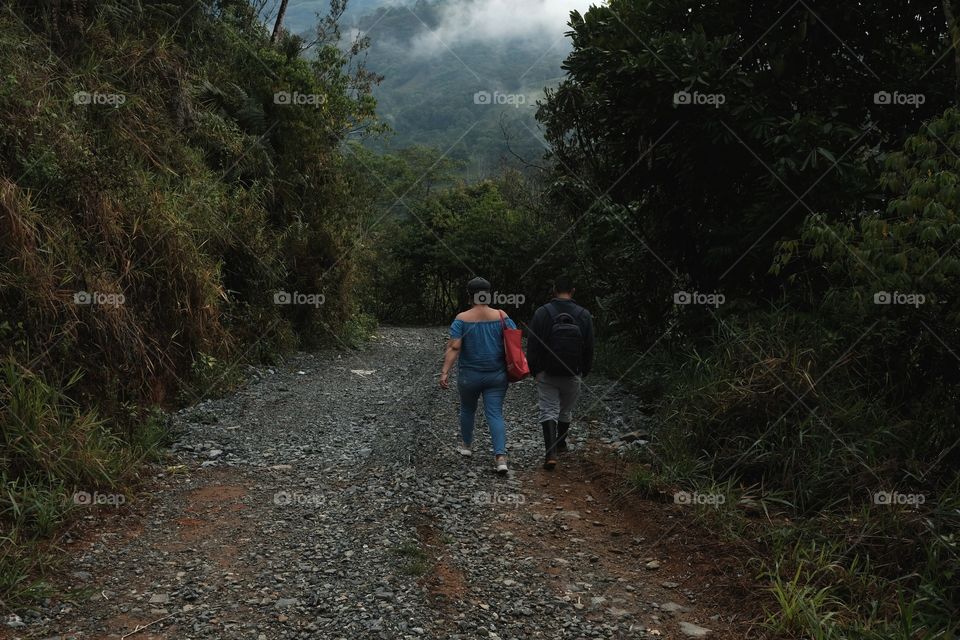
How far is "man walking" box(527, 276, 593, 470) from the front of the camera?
6.77 metres

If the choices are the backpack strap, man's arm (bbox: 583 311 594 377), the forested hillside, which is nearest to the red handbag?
the backpack strap

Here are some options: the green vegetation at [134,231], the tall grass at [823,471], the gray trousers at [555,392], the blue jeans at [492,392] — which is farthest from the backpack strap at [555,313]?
the green vegetation at [134,231]

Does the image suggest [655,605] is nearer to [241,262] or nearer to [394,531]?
[394,531]

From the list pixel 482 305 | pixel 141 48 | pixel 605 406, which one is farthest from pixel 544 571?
pixel 141 48

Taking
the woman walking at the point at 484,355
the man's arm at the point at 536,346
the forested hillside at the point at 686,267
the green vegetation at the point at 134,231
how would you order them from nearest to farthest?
1. the forested hillside at the point at 686,267
2. the green vegetation at the point at 134,231
3. the woman walking at the point at 484,355
4. the man's arm at the point at 536,346

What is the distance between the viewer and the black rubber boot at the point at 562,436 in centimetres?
727

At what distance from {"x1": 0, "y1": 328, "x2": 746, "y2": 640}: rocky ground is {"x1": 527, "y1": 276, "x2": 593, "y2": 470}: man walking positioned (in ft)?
1.93

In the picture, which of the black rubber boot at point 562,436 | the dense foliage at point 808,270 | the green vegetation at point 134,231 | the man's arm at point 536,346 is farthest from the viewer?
the black rubber boot at point 562,436

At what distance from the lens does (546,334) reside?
6.86 meters

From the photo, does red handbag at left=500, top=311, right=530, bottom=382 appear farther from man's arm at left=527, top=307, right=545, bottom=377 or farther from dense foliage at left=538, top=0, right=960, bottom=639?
dense foliage at left=538, top=0, right=960, bottom=639

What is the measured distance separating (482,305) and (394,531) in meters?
2.53

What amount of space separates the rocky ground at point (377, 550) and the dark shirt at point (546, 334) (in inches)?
44.7

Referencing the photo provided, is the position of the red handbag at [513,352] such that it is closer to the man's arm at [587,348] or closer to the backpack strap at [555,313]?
the backpack strap at [555,313]

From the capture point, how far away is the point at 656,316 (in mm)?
11133
